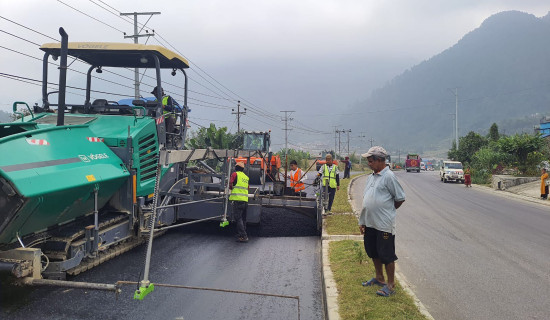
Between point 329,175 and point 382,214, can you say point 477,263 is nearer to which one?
point 382,214

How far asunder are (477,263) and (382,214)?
10.1ft

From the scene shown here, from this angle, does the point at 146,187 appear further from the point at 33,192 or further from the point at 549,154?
the point at 549,154

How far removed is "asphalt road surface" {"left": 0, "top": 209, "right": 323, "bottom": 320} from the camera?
440 centimetres

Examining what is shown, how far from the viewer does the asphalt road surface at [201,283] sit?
4.40 m

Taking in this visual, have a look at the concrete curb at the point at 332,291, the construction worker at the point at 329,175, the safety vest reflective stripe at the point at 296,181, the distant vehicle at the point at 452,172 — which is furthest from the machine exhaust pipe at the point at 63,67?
the distant vehicle at the point at 452,172

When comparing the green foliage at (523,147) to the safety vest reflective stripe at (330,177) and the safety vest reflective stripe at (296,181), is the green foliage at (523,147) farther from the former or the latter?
the safety vest reflective stripe at (330,177)

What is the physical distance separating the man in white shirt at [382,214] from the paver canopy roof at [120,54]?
4088mm

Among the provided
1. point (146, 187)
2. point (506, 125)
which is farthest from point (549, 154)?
point (506, 125)

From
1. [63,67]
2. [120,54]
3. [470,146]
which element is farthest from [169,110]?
[470,146]

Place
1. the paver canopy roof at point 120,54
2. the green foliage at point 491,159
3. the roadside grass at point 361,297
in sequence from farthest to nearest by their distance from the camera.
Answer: the green foliage at point 491,159
the paver canopy roof at point 120,54
the roadside grass at point 361,297

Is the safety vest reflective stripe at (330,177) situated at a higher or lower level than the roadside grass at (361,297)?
higher

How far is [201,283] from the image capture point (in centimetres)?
541

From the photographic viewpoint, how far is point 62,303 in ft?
15.0

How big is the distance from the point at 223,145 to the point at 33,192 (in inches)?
1003
